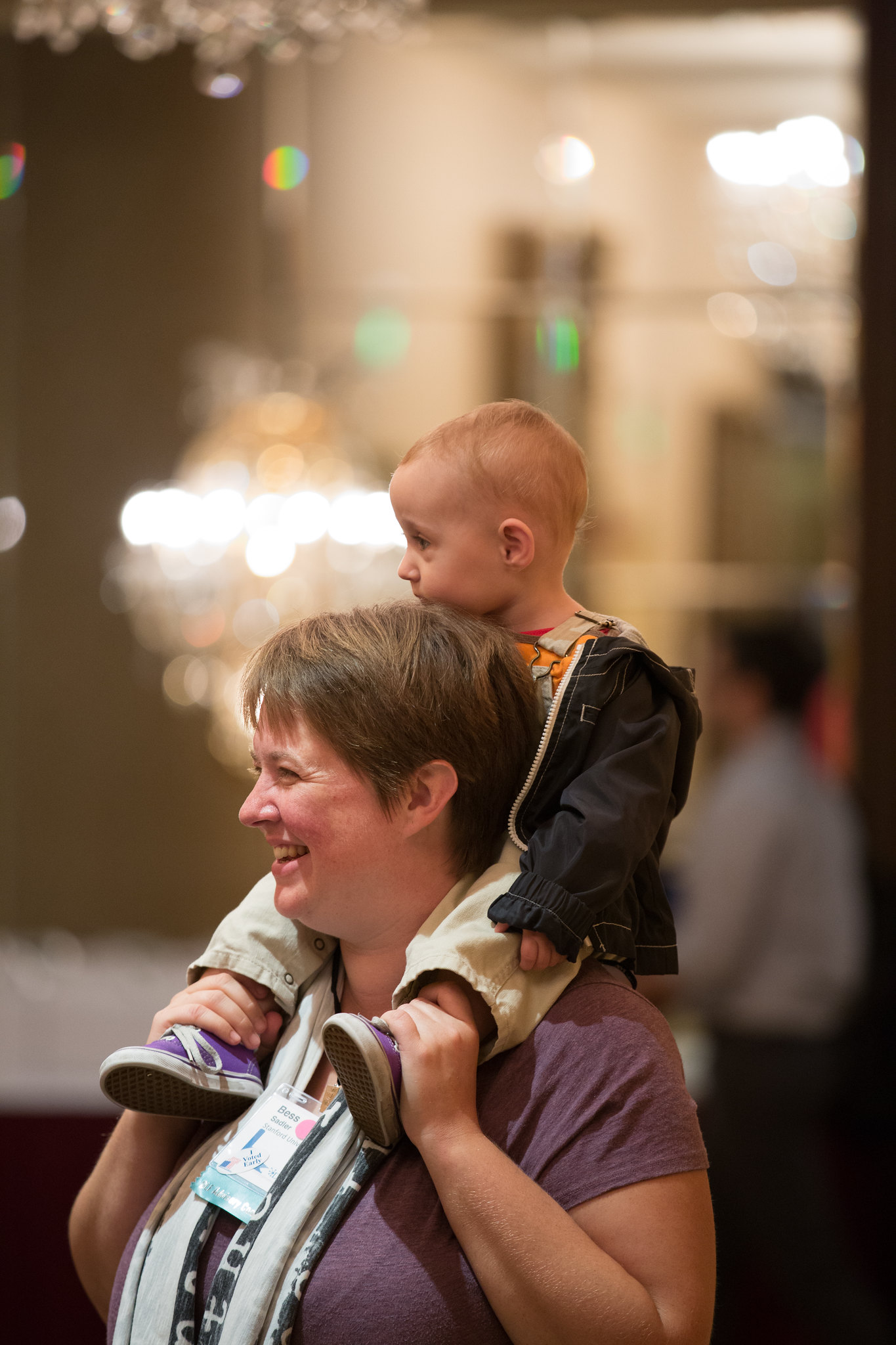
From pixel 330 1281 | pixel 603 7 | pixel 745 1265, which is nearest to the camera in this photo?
pixel 330 1281

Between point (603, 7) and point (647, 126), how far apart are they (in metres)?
0.46

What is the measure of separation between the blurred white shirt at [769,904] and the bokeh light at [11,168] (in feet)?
11.1

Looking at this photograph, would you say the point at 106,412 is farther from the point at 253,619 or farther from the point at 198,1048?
the point at 198,1048

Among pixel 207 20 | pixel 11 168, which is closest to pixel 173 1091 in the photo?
pixel 207 20

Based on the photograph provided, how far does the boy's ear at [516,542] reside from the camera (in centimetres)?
117

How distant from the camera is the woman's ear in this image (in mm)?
1156

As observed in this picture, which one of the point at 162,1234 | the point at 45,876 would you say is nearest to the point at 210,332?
the point at 45,876

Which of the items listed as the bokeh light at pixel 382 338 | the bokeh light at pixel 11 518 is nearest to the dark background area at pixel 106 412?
the bokeh light at pixel 11 518

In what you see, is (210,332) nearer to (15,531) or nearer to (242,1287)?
(15,531)

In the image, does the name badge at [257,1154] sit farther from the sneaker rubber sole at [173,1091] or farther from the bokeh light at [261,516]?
the bokeh light at [261,516]

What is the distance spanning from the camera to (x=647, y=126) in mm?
4668

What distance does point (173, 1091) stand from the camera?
1136 mm

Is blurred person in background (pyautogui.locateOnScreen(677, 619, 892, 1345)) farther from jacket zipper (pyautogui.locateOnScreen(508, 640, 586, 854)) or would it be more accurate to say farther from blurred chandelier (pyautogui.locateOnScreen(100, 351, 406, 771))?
jacket zipper (pyautogui.locateOnScreen(508, 640, 586, 854))

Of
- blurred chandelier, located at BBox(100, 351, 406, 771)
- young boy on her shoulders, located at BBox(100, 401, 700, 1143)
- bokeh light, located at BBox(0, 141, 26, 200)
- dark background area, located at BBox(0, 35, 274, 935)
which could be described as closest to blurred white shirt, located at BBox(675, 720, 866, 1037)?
blurred chandelier, located at BBox(100, 351, 406, 771)
